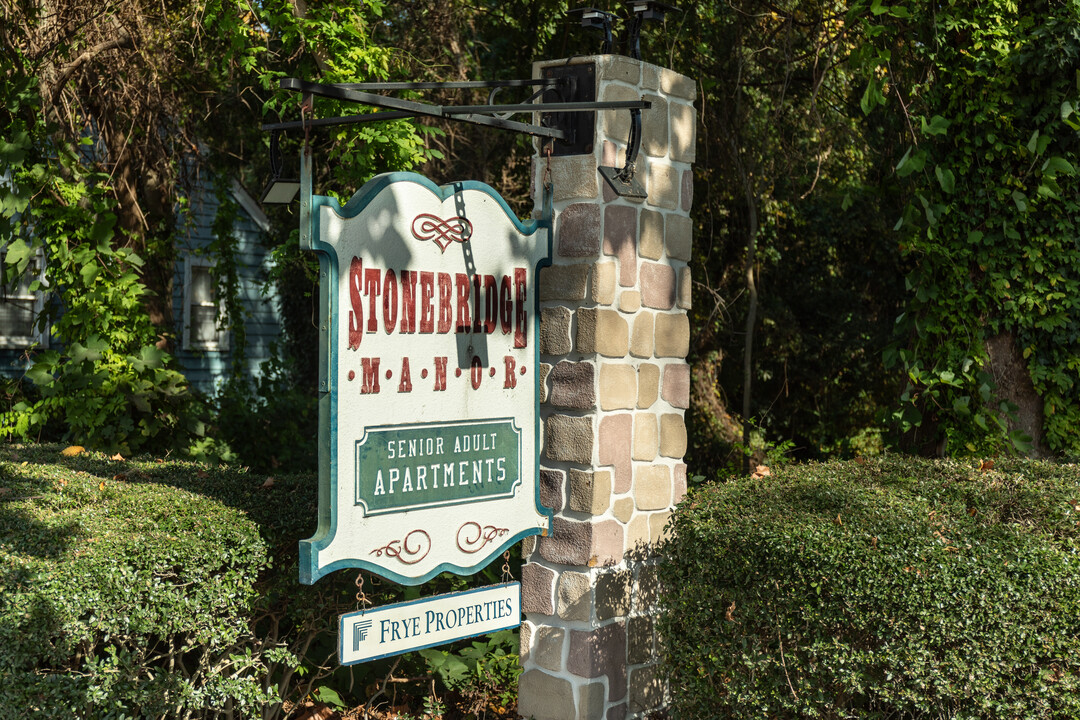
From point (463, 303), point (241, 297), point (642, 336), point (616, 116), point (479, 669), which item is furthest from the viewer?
point (241, 297)

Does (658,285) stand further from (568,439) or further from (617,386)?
(568,439)

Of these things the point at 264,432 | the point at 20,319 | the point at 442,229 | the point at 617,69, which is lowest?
the point at 264,432

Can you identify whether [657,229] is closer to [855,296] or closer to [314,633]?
[314,633]

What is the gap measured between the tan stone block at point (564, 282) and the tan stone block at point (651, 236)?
1.01 feet

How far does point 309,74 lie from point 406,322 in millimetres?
4437

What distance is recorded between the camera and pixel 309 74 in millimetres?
7148

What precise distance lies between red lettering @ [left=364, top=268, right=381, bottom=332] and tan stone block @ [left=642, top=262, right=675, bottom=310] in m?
1.27

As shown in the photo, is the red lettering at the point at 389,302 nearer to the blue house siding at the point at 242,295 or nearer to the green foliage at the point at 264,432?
the green foliage at the point at 264,432

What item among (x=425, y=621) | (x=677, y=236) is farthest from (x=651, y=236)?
(x=425, y=621)

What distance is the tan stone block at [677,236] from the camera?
4.20m

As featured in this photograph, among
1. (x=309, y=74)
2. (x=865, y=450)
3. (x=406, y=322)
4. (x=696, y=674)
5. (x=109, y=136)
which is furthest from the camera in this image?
(x=865, y=450)

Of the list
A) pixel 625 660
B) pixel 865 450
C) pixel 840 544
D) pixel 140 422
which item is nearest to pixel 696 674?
pixel 625 660

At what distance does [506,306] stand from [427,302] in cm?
38

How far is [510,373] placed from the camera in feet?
12.1
